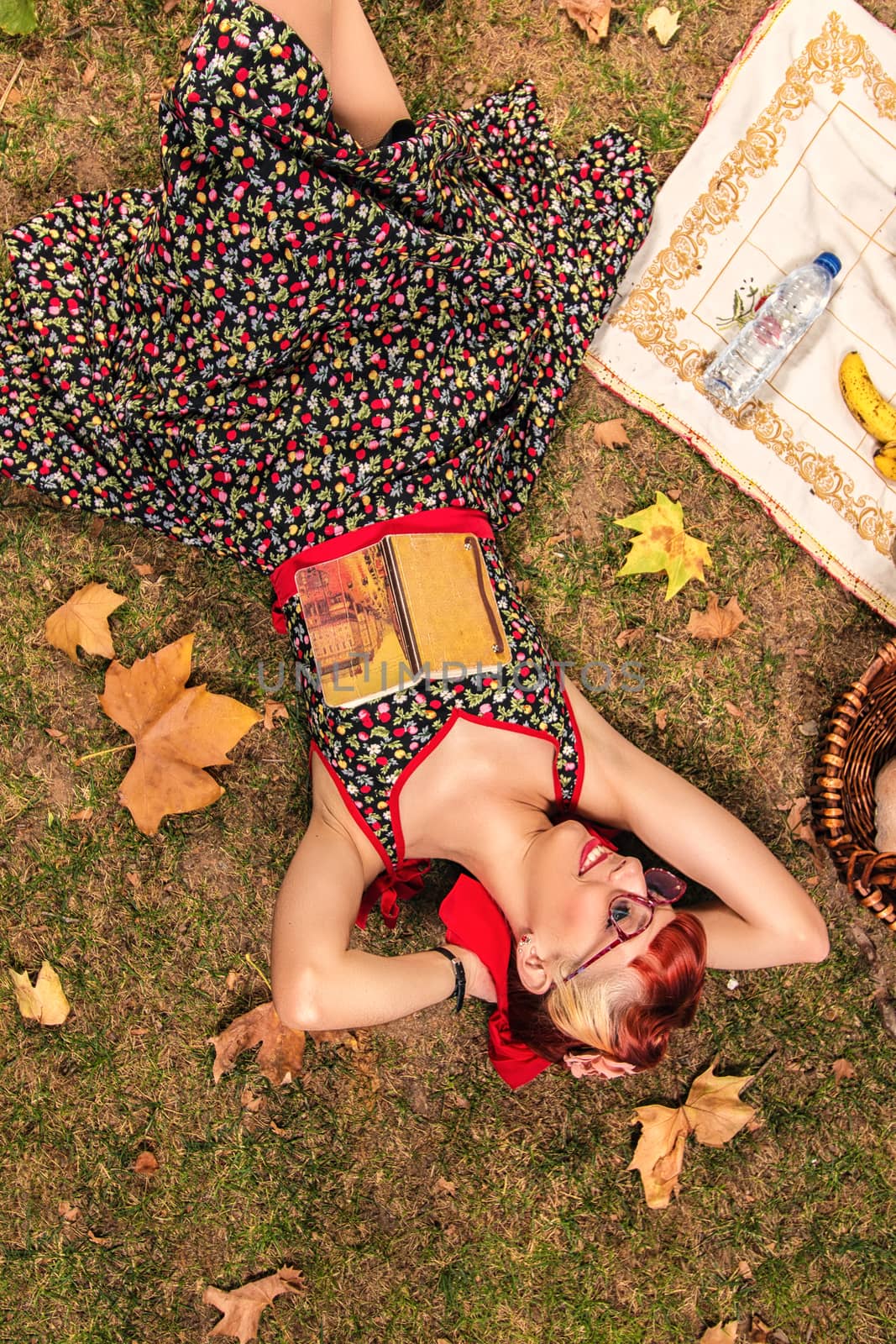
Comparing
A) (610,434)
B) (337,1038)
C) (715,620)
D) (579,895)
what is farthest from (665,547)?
(337,1038)

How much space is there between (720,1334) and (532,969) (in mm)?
1983

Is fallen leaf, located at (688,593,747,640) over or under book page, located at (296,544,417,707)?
over

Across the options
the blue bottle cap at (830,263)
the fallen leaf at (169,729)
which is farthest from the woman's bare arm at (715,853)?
the blue bottle cap at (830,263)

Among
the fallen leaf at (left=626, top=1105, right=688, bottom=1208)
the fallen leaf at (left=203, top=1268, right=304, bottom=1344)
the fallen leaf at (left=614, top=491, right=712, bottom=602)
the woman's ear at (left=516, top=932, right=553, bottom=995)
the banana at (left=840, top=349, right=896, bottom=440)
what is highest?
the banana at (left=840, top=349, right=896, bottom=440)

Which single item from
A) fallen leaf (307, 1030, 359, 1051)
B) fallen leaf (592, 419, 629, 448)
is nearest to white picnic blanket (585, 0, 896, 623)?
fallen leaf (592, 419, 629, 448)

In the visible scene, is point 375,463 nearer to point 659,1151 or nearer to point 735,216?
point 735,216

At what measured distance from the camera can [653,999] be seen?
255 cm

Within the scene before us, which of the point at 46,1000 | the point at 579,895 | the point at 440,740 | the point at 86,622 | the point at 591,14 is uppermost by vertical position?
the point at 591,14

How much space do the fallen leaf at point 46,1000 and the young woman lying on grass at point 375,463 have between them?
3.80 feet

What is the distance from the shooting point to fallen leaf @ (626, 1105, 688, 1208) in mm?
3510

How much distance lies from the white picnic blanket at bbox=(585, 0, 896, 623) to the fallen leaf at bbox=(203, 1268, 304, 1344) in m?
3.45

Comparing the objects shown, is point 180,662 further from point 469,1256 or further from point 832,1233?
point 832,1233

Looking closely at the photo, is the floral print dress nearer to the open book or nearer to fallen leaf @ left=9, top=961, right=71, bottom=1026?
the open book

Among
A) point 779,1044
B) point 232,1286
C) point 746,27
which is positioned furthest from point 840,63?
point 232,1286
